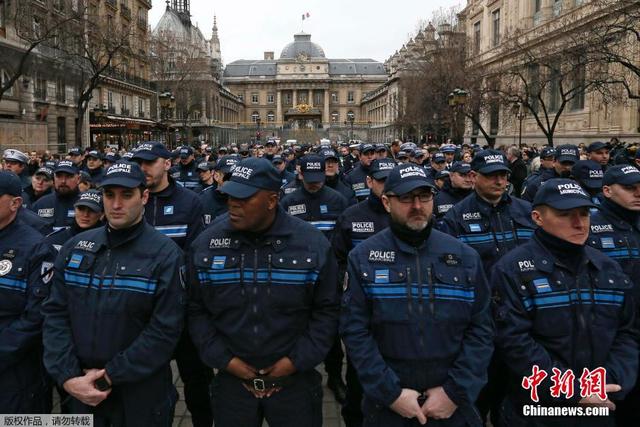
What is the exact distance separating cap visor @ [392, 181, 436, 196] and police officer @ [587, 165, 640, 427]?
6.98 feet

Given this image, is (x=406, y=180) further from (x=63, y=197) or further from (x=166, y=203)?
(x=63, y=197)

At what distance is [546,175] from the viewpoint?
29.3 feet

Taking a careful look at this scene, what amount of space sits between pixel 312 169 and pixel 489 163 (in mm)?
2530

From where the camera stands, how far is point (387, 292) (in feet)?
11.4

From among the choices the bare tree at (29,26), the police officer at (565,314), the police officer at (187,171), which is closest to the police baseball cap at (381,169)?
the police officer at (565,314)

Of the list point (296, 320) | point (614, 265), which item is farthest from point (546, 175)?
point (296, 320)

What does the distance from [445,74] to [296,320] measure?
33.8 meters

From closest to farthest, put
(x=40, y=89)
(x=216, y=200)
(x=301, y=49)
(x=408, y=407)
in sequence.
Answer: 1. (x=408, y=407)
2. (x=216, y=200)
3. (x=40, y=89)
4. (x=301, y=49)

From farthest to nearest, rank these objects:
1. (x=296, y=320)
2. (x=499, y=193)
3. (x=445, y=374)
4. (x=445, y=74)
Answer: (x=445, y=74)
(x=499, y=193)
(x=296, y=320)
(x=445, y=374)

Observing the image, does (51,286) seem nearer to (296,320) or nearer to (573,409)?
(296,320)

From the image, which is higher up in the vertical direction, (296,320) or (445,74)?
(445,74)

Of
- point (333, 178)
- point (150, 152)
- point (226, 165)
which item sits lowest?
point (333, 178)

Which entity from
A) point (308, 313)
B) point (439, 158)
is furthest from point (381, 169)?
point (439, 158)

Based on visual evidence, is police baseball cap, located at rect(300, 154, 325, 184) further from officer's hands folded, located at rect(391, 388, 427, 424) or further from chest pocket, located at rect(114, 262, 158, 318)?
officer's hands folded, located at rect(391, 388, 427, 424)
